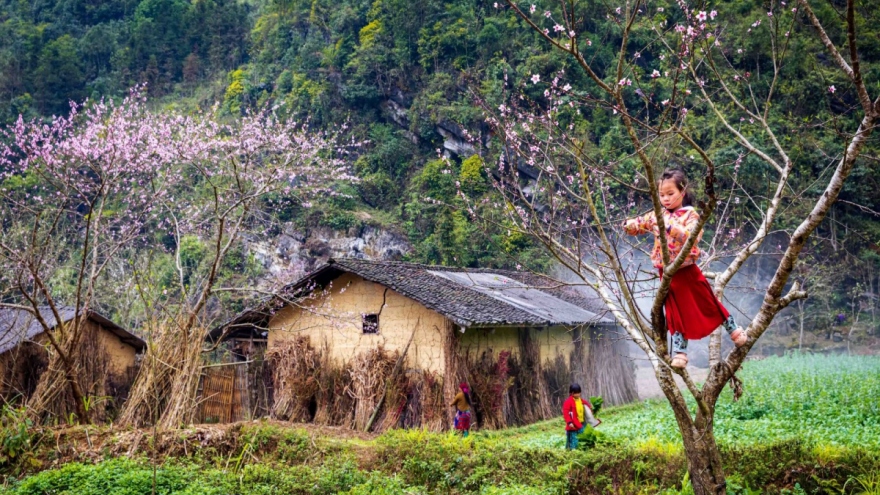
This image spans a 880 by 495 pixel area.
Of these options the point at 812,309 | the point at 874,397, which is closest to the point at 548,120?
the point at 874,397

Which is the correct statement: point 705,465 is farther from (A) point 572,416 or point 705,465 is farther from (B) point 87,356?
(B) point 87,356

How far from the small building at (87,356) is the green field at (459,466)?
488cm

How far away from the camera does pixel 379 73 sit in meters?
41.2

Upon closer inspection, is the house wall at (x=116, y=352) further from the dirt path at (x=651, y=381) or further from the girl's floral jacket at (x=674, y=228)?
the girl's floral jacket at (x=674, y=228)

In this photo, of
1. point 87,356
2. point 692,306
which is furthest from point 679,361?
point 87,356

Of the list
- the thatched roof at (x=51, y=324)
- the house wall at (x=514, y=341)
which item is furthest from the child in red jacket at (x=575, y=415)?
the thatched roof at (x=51, y=324)

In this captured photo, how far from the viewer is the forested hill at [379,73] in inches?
1211

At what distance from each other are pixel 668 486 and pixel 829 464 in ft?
4.87

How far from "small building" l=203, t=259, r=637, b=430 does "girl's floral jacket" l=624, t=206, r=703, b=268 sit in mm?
9316

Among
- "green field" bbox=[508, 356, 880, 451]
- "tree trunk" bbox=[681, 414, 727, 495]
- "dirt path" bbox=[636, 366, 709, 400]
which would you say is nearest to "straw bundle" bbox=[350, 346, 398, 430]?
"green field" bbox=[508, 356, 880, 451]

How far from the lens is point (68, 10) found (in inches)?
2156

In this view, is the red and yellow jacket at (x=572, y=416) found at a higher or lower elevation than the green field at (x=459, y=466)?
higher

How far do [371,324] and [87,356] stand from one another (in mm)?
6280

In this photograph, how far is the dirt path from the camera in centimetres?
2420
